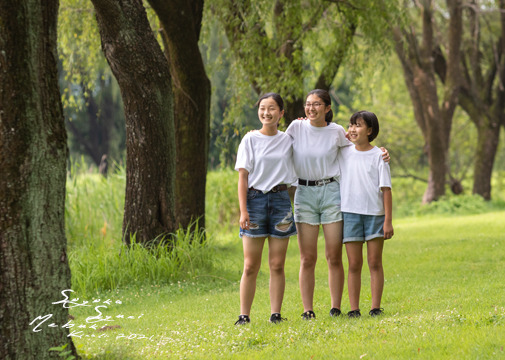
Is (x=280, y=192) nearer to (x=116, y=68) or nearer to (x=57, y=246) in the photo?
(x=57, y=246)

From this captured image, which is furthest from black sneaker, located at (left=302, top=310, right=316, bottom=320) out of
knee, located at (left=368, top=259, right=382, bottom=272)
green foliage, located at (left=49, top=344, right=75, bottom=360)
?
green foliage, located at (left=49, top=344, right=75, bottom=360)

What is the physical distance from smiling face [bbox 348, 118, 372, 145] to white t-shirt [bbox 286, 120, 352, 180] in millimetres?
73

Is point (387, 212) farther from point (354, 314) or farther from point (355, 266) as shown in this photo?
point (354, 314)

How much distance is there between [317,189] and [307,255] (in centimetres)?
53

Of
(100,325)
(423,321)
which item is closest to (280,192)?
(423,321)

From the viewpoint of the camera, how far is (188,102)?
10641 mm

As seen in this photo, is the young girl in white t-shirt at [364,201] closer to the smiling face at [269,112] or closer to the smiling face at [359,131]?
the smiling face at [359,131]

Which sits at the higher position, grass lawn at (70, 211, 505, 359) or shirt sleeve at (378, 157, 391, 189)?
shirt sleeve at (378, 157, 391, 189)

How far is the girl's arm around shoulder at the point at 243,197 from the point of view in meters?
5.20

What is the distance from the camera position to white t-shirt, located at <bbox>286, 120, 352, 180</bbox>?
5.46 metres

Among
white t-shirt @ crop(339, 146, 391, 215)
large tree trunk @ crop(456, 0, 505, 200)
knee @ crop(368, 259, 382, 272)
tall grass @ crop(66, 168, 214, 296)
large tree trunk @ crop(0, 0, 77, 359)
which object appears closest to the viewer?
large tree trunk @ crop(0, 0, 77, 359)

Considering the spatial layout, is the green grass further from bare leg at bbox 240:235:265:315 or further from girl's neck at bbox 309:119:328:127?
girl's neck at bbox 309:119:328:127

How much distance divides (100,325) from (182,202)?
15.6ft

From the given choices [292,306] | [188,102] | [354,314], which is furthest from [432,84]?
[354,314]
